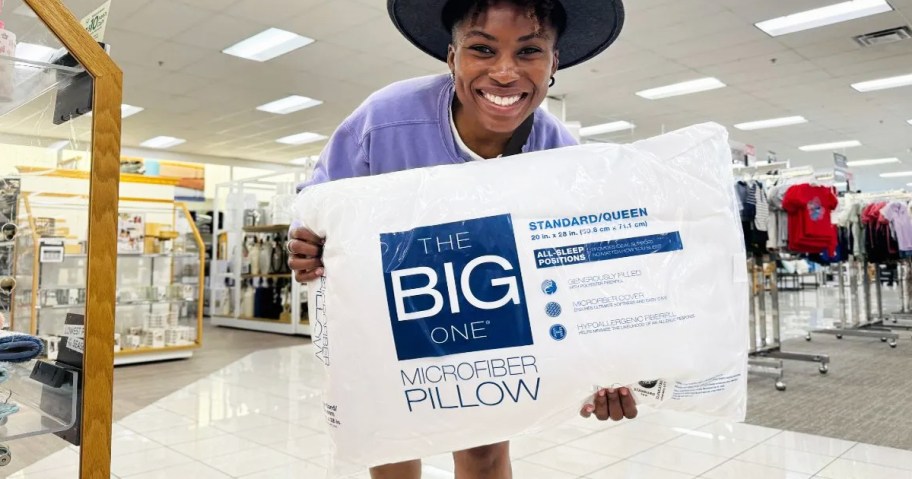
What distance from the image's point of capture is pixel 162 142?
13.3 m

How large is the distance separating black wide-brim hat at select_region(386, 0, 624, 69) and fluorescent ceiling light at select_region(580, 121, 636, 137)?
10722mm

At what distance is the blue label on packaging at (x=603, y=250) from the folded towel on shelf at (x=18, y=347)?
1.06m

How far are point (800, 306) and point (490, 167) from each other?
12114mm

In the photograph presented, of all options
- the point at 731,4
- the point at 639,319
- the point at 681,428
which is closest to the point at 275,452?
the point at 681,428

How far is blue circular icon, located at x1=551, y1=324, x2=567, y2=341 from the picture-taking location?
975mm

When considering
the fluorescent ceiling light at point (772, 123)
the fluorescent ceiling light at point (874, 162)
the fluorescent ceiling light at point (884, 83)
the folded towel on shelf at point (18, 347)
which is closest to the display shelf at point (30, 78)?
the folded towel on shelf at point (18, 347)

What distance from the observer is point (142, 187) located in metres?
6.17

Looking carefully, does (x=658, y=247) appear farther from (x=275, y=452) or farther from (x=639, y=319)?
(x=275, y=452)

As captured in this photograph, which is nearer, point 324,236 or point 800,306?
point 324,236

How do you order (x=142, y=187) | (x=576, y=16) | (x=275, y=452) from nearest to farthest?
(x=576, y=16) < (x=275, y=452) < (x=142, y=187)

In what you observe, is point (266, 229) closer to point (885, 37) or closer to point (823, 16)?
point (823, 16)

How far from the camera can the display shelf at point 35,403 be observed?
1.25 m

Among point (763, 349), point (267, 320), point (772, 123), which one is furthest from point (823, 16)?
point (267, 320)

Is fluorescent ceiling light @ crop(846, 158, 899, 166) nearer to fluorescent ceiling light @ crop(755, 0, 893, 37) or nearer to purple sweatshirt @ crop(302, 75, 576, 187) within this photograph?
fluorescent ceiling light @ crop(755, 0, 893, 37)
